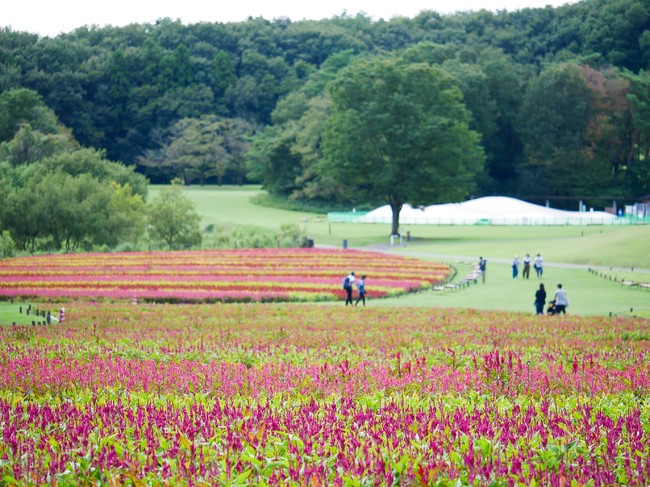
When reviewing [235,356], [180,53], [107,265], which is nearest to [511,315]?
[235,356]

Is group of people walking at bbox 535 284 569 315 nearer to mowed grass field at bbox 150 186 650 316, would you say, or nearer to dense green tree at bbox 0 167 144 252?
mowed grass field at bbox 150 186 650 316

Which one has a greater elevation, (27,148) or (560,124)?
(560,124)

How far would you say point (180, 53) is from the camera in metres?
131

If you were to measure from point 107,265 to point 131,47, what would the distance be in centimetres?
9269

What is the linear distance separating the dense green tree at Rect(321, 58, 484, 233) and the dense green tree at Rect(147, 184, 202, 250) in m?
18.5

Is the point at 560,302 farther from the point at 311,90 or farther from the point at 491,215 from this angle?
the point at 311,90

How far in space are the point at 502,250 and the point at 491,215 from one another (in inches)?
1301

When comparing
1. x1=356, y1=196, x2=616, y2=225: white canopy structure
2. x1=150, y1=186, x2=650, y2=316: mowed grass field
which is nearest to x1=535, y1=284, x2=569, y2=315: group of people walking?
x1=150, y1=186, x2=650, y2=316: mowed grass field

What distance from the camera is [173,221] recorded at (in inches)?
2581

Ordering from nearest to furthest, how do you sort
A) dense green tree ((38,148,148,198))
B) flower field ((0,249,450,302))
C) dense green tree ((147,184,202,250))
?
flower field ((0,249,450,302))
dense green tree ((147,184,202,250))
dense green tree ((38,148,148,198))

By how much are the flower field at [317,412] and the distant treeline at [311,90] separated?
71040mm

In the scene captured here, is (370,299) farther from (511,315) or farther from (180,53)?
(180,53)

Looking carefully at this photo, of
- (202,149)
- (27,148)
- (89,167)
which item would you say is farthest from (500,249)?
(202,149)

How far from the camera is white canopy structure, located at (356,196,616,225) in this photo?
91.3 metres
